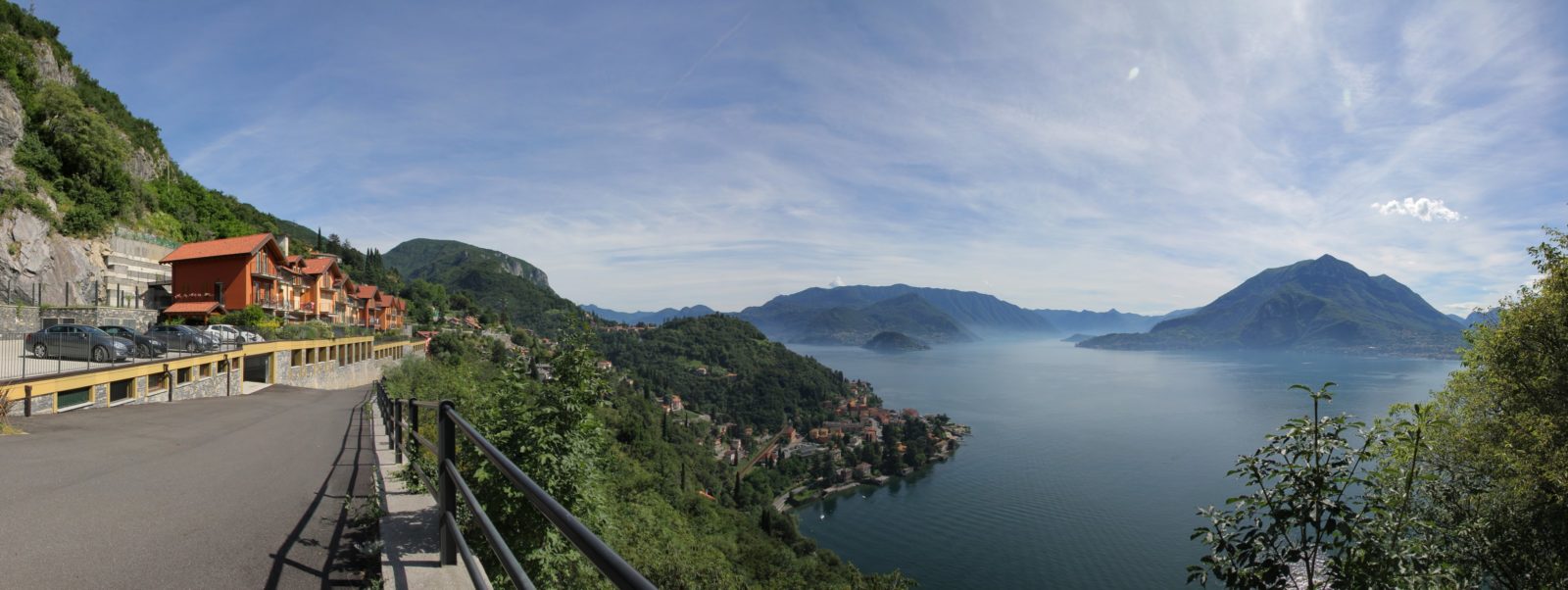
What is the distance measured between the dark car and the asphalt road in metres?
6.35

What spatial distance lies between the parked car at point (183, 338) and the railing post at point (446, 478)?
19084 mm

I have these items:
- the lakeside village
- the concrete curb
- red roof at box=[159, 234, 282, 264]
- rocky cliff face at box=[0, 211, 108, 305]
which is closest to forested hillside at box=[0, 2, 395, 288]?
rocky cliff face at box=[0, 211, 108, 305]

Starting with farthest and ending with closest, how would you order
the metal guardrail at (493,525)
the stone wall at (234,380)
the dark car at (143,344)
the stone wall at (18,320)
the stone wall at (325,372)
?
the stone wall at (325,372)
the stone wall at (18,320)
the dark car at (143,344)
the stone wall at (234,380)
the metal guardrail at (493,525)

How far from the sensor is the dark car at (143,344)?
1482 centimetres

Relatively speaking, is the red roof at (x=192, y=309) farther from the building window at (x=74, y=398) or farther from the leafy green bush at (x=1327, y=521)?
the leafy green bush at (x=1327, y=521)

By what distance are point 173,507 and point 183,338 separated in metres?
16.9

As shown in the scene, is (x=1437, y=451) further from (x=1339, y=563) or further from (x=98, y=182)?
(x=98, y=182)

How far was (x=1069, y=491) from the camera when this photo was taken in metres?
58.9

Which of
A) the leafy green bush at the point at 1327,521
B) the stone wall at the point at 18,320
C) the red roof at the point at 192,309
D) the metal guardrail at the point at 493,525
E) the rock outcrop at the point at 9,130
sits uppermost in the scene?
the rock outcrop at the point at 9,130

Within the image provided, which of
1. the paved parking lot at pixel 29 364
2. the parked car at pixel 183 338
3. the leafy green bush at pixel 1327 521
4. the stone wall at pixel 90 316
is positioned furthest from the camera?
the stone wall at pixel 90 316

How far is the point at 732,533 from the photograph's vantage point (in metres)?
38.4

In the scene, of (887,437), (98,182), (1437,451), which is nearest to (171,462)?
(1437,451)

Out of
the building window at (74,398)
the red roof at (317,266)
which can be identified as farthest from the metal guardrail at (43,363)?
the red roof at (317,266)

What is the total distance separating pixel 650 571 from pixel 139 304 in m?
28.6
